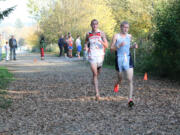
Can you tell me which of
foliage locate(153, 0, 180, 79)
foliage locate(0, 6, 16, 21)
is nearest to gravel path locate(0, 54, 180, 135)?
foliage locate(153, 0, 180, 79)

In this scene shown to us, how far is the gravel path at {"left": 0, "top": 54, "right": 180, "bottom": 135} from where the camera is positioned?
5.54 m

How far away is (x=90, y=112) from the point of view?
6.88m

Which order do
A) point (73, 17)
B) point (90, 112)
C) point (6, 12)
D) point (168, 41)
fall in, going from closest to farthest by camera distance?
point (90, 112) < point (168, 41) < point (6, 12) < point (73, 17)

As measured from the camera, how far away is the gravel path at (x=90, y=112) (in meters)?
5.54

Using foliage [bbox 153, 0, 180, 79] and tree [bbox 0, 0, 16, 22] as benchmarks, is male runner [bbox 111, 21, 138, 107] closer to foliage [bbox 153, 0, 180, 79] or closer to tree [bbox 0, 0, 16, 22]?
foliage [bbox 153, 0, 180, 79]

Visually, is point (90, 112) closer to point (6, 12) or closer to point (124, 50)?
point (124, 50)

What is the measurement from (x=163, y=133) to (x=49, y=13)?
3777cm

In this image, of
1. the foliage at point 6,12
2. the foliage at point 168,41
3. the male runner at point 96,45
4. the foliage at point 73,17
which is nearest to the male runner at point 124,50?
the male runner at point 96,45

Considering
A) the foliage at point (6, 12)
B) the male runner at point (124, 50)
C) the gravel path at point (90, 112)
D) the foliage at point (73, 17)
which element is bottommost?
the gravel path at point (90, 112)

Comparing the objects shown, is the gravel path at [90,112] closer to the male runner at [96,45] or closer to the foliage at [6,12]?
the male runner at [96,45]

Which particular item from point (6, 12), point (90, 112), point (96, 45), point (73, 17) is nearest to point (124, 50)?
point (96, 45)

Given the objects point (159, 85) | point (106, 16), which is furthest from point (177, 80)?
point (106, 16)

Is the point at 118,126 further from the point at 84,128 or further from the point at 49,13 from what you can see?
the point at 49,13

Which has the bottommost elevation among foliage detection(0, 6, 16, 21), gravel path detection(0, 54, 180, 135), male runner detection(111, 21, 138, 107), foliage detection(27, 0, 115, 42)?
gravel path detection(0, 54, 180, 135)
